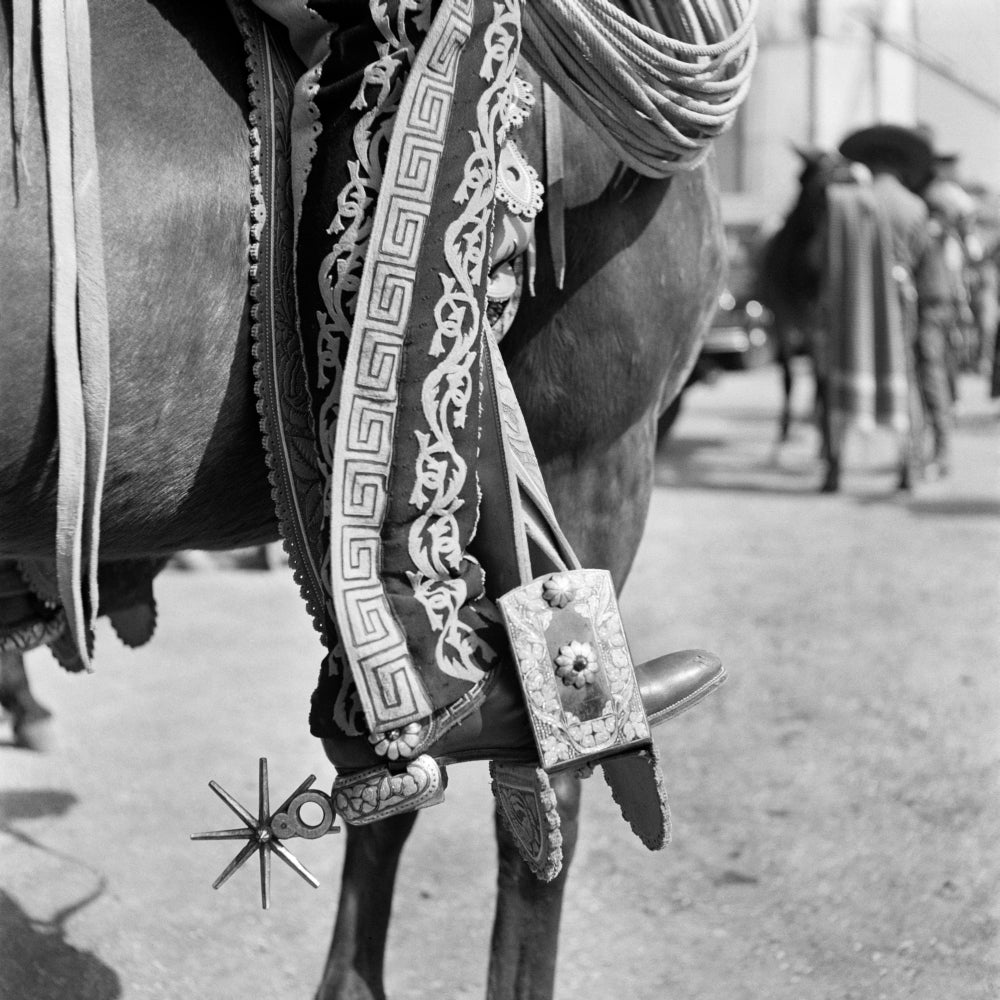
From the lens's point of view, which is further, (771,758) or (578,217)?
(771,758)

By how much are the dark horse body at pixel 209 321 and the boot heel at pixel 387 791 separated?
36 cm

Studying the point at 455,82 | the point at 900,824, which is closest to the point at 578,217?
the point at 455,82

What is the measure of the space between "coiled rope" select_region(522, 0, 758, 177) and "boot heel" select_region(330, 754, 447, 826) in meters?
0.81

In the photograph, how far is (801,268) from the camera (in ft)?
29.0

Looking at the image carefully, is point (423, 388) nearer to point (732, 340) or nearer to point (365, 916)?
point (365, 916)

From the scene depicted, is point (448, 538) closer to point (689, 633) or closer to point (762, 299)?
point (689, 633)

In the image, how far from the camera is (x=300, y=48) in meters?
1.57

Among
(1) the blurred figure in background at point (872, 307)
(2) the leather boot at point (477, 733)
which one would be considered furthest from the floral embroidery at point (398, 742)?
(1) the blurred figure in background at point (872, 307)

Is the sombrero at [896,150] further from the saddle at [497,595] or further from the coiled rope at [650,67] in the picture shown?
the saddle at [497,595]

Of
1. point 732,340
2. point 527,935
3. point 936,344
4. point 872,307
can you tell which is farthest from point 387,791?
point 732,340

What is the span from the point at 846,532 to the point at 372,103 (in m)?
5.89

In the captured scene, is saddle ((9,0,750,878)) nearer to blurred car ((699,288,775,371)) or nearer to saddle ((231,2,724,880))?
saddle ((231,2,724,880))

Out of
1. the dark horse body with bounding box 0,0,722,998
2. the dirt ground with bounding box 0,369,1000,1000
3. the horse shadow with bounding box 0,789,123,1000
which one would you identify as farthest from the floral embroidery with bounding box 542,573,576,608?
the horse shadow with bounding box 0,789,123,1000

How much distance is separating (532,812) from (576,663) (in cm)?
26
